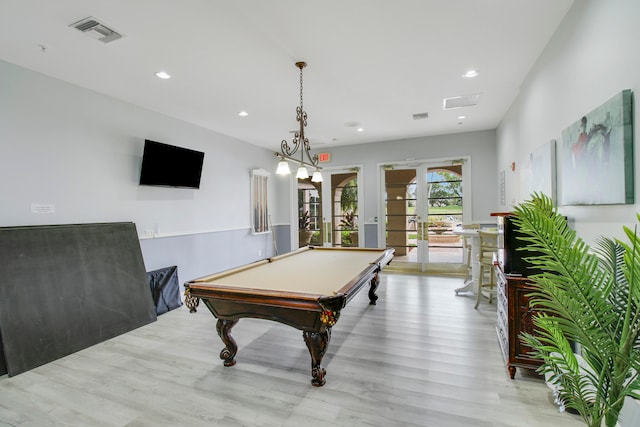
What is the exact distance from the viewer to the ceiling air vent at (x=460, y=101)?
4086mm

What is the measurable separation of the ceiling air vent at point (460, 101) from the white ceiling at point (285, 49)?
93 millimetres

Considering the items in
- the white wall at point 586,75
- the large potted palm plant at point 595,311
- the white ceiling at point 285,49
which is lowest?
the large potted palm plant at point 595,311

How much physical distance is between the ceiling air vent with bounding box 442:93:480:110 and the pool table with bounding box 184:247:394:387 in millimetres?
2661

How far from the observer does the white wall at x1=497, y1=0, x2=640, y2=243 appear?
1.62m

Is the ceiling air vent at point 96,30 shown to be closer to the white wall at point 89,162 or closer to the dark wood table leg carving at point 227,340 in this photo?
the white wall at point 89,162

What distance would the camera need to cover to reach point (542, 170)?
286 centimetres

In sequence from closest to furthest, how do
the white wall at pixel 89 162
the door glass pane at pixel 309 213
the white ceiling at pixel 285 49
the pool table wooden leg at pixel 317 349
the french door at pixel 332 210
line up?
the white ceiling at pixel 285 49
the pool table wooden leg at pixel 317 349
the white wall at pixel 89 162
the french door at pixel 332 210
the door glass pane at pixel 309 213

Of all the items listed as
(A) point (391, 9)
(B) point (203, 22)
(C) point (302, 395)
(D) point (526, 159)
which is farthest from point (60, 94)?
(D) point (526, 159)

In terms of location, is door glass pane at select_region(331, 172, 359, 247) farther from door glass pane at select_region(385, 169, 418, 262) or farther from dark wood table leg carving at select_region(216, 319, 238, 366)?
dark wood table leg carving at select_region(216, 319, 238, 366)

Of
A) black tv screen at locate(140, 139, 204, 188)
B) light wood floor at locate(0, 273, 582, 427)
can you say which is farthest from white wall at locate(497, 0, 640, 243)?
black tv screen at locate(140, 139, 204, 188)

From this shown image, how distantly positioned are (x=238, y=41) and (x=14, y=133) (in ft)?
7.88

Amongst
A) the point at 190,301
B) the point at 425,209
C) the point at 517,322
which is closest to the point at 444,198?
the point at 425,209

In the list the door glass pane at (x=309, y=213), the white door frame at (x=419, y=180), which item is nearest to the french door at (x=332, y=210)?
the door glass pane at (x=309, y=213)

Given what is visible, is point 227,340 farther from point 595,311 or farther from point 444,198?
point 444,198
